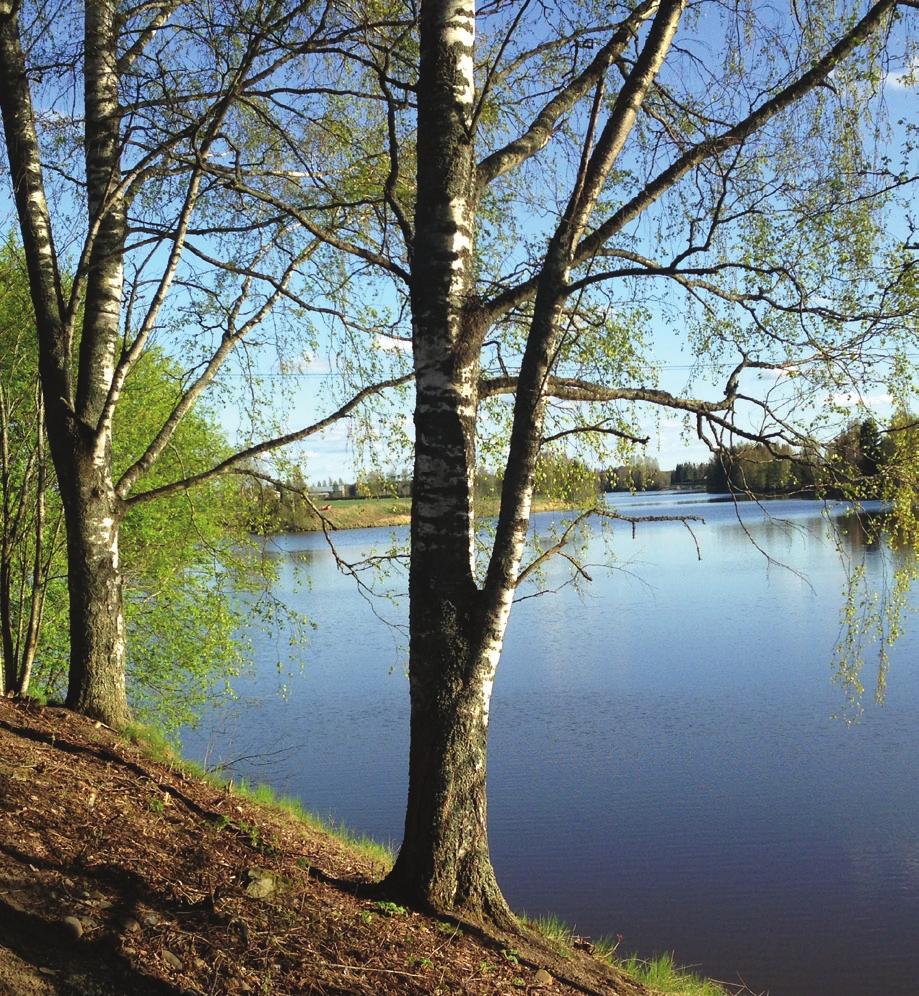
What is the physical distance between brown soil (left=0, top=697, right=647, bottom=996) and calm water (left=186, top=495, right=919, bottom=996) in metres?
2.69

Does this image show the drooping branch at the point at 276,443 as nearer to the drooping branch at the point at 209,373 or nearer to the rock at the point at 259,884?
the drooping branch at the point at 209,373

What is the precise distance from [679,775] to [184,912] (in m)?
10.4

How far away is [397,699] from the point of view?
17734 mm

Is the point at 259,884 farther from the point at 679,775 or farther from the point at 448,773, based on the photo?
the point at 679,775

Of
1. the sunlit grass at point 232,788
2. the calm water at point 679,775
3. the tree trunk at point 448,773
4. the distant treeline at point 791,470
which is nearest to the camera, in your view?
the tree trunk at point 448,773

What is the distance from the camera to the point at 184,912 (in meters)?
4.29

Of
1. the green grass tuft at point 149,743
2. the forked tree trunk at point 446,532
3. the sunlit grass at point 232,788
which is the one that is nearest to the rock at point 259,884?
the forked tree trunk at point 446,532

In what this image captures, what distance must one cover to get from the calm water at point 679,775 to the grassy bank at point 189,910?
2.64 m

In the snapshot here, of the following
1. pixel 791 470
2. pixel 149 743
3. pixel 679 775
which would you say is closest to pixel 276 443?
pixel 149 743

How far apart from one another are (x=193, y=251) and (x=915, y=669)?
15.2 metres

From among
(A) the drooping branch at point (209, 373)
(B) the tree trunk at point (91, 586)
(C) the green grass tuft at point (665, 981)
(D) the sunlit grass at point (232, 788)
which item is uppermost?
(A) the drooping branch at point (209, 373)

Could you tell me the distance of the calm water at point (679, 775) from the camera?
9.84 metres

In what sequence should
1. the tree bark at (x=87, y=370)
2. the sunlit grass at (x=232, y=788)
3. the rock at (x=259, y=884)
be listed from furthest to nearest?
the tree bark at (x=87, y=370) < the sunlit grass at (x=232, y=788) < the rock at (x=259, y=884)

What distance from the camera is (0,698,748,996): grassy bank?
12.6 ft
